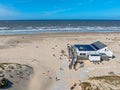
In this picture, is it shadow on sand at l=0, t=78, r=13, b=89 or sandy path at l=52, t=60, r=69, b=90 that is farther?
sandy path at l=52, t=60, r=69, b=90

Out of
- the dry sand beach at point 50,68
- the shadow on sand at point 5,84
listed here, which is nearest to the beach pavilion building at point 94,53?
the dry sand beach at point 50,68

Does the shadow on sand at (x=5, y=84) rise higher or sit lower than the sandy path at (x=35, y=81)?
higher

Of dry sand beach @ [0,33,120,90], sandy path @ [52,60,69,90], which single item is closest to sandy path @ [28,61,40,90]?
dry sand beach @ [0,33,120,90]

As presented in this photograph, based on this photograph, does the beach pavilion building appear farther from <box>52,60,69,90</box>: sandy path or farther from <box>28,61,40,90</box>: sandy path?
<box>28,61,40,90</box>: sandy path

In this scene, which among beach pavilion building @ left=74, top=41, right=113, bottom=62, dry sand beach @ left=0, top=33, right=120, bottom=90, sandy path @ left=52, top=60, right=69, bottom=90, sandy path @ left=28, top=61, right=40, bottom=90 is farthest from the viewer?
beach pavilion building @ left=74, top=41, right=113, bottom=62

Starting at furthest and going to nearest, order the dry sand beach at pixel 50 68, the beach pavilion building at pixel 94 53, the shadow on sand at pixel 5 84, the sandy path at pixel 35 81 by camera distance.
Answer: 1. the beach pavilion building at pixel 94 53
2. the dry sand beach at pixel 50 68
3. the sandy path at pixel 35 81
4. the shadow on sand at pixel 5 84

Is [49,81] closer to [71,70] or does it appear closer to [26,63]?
[71,70]

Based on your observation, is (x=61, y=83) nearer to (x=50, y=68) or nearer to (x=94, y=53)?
(x=50, y=68)

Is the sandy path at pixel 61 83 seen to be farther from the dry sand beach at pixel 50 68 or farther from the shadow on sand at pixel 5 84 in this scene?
the shadow on sand at pixel 5 84

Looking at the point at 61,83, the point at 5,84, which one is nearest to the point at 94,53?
the point at 61,83

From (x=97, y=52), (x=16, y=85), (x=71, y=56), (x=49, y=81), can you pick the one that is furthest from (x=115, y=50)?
(x=16, y=85)

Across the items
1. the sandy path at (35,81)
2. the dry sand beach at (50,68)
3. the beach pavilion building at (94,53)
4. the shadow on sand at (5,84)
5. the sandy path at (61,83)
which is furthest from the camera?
the beach pavilion building at (94,53)
